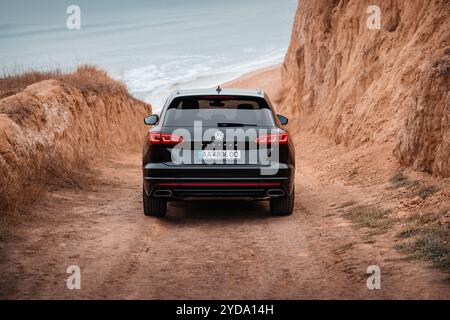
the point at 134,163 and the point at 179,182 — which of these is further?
the point at 134,163

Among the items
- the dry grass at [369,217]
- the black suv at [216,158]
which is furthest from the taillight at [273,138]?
the dry grass at [369,217]

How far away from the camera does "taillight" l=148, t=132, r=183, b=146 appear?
28.1 ft

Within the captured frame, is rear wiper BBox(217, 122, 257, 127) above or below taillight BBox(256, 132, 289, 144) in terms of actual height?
above

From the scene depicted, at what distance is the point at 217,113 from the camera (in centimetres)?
894

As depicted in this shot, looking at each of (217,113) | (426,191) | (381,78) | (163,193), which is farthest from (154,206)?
(381,78)

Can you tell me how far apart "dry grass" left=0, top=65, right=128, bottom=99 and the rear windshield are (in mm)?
7697

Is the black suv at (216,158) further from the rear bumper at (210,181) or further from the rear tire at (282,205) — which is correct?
the rear tire at (282,205)

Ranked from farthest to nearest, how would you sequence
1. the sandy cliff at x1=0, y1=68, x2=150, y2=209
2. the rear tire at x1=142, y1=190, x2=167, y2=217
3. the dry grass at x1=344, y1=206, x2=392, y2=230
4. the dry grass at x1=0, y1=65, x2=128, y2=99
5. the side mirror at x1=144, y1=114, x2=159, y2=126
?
the dry grass at x1=0, y1=65, x2=128, y2=99, the sandy cliff at x1=0, y1=68, x2=150, y2=209, the side mirror at x1=144, y1=114, x2=159, y2=126, the rear tire at x1=142, y1=190, x2=167, y2=217, the dry grass at x1=344, y1=206, x2=392, y2=230

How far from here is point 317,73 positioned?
23.7 metres

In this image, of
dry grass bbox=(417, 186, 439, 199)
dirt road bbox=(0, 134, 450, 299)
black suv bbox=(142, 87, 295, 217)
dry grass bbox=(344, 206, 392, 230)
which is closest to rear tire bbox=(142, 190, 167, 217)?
dirt road bbox=(0, 134, 450, 299)

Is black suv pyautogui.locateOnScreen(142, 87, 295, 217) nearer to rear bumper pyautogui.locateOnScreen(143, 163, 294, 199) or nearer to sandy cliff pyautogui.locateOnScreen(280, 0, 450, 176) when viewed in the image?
rear bumper pyautogui.locateOnScreen(143, 163, 294, 199)

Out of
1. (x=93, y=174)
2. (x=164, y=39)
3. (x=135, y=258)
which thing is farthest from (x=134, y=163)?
(x=164, y=39)
